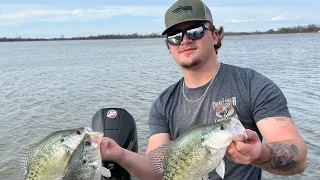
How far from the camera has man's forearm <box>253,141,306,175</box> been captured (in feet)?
9.59

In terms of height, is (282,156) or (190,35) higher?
(190,35)

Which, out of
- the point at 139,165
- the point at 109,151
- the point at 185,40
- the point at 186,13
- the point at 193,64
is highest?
the point at 186,13

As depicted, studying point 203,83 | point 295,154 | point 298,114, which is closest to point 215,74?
point 203,83

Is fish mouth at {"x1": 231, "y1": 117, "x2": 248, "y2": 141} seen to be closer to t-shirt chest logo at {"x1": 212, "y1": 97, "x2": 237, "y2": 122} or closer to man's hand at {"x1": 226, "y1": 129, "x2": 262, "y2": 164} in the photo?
man's hand at {"x1": 226, "y1": 129, "x2": 262, "y2": 164}

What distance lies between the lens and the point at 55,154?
3311 mm

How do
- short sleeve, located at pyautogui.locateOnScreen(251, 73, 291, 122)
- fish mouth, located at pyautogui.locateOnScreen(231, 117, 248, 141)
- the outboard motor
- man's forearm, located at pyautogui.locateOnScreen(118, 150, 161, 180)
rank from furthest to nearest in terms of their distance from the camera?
1. the outboard motor
2. man's forearm, located at pyautogui.locateOnScreen(118, 150, 161, 180)
3. short sleeve, located at pyautogui.locateOnScreen(251, 73, 291, 122)
4. fish mouth, located at pyautogui.locateOnScreen(231, 117, 248, 141)

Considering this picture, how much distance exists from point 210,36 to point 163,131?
117 centimetres

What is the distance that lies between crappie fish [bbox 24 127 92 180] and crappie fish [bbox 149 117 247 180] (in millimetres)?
801

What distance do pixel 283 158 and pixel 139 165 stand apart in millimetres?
1539

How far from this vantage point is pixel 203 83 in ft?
13.2

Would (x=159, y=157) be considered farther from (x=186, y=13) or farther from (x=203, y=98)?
(x=186, y=13)

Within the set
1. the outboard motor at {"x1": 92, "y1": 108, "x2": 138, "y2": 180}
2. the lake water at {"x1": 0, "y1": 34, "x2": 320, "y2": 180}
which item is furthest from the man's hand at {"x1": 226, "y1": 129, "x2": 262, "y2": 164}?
the lake water at {"x1": 0, "y1": 34, "x2": 320, "y2": 180}

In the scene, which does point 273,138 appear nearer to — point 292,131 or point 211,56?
point 292,131

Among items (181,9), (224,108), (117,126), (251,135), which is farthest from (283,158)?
(117,126)
